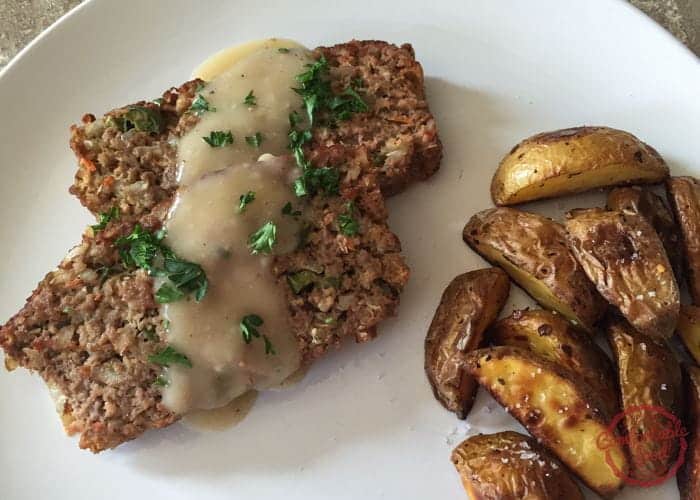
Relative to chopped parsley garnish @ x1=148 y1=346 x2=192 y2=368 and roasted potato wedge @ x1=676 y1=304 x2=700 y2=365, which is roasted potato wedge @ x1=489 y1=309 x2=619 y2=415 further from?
chopped parsley garnish @ x1=148 y1=346 x2=192 y2=368

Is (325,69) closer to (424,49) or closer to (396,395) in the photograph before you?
(424,49)

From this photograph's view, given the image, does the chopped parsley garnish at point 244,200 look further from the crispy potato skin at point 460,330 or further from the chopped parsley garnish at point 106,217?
the crispy potato skin at point 460,330

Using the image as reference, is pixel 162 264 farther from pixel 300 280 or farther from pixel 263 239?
pixel 300 280

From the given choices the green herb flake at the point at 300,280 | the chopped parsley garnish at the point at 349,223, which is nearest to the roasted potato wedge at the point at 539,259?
the chopped parsley garnish at the point at 349,223

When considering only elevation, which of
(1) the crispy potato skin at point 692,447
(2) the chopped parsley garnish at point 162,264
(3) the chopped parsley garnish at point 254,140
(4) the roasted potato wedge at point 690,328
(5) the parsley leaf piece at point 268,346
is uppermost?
(3) the chopped parsley garnish at point 254,140

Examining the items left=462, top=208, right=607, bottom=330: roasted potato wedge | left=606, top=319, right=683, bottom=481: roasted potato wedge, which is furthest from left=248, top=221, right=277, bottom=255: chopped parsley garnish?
left=606, top=319, right=683, bottom=481: roasted potato wedge

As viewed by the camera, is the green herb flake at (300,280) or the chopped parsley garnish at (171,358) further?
the green herb flake at (300,280)
